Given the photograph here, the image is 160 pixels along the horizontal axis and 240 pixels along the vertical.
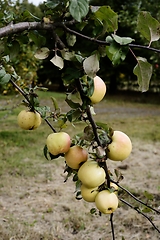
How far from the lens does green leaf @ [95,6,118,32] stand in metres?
0.47

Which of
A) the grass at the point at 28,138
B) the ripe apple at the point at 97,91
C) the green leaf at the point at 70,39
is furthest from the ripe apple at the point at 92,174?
the grass at the point at 28,138

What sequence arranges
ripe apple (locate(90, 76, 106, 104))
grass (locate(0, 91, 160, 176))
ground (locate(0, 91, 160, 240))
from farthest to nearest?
grass (locate(0, 91, 160, 176)) < ground (locate(0, 91, 160, 240)) < ripe apple (locate(90, 76, 106, 104))

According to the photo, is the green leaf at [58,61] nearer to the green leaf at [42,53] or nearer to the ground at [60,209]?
the green leaf at [42,53]

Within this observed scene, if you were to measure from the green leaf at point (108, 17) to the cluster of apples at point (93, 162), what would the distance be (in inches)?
9.1

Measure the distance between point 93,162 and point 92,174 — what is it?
0.10ft

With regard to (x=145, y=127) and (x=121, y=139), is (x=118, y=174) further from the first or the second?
(x=145, y=127)

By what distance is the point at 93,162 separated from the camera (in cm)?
60

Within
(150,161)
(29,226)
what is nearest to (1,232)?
(29,226)

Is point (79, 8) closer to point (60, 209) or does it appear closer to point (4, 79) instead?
point (4, 79)

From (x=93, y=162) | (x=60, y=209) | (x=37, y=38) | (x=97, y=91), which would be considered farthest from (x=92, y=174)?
(x=60, y=209)

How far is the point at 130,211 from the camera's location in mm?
2115

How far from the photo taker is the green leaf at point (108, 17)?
0.47 metres

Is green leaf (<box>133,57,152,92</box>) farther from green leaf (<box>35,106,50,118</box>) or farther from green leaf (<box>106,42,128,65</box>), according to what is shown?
green leaf (<box>35,106,50,118</box>)

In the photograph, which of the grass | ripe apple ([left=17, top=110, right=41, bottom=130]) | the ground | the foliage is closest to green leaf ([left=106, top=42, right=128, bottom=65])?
the foliage
